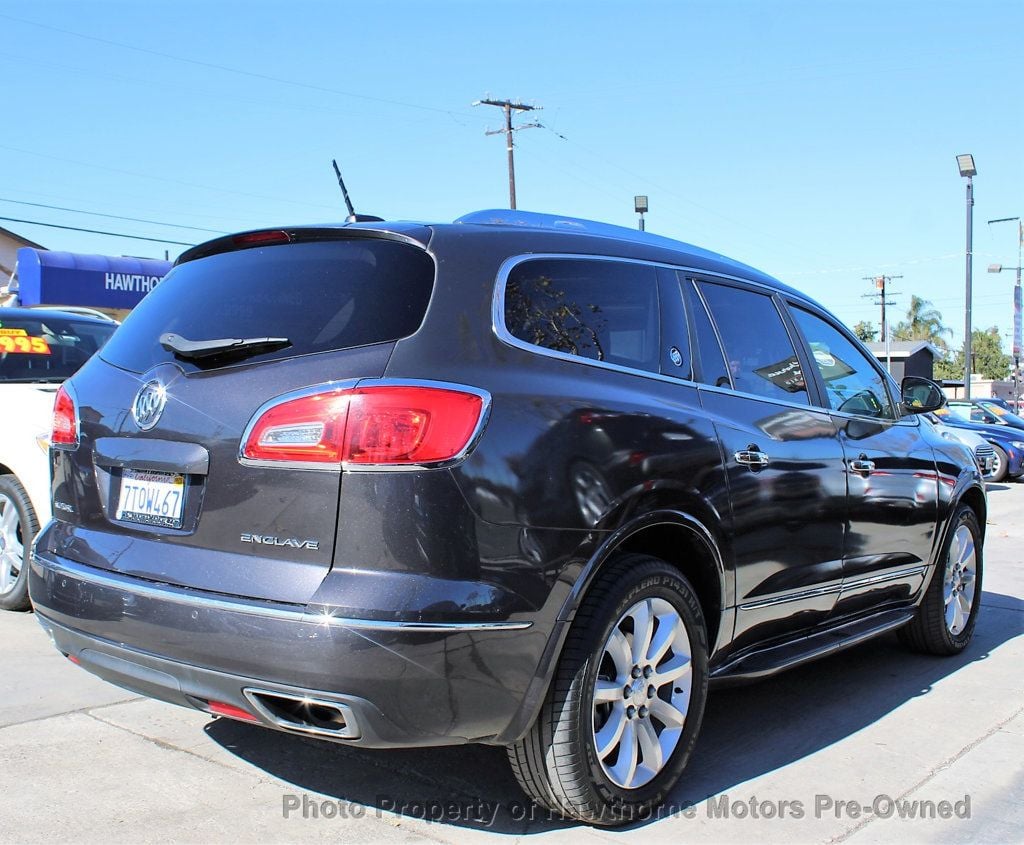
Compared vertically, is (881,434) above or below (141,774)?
above

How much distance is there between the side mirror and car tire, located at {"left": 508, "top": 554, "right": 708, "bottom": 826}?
2424 mm

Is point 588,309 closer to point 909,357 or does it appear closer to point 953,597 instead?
point 953,597

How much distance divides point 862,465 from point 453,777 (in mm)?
2214

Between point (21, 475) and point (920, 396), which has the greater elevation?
point (920, 396)

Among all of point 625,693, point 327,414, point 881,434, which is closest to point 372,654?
point 327,414

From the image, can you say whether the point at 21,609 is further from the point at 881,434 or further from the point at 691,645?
the point at 881,434

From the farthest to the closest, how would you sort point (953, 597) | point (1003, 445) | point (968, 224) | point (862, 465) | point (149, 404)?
1. point (968, 224)
2. point (1003, 445)
3. point (953, 597)
4. point (862, 465)
5. point (149, 404)

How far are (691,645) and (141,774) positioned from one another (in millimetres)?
1891

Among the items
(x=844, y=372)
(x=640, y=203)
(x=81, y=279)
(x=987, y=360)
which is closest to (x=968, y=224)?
(x=640, y=203)

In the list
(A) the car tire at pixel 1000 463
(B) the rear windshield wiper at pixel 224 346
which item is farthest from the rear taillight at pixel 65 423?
(A) the car tire at pixel 1000 463

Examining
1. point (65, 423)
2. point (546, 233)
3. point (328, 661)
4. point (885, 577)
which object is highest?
point (546, 233)

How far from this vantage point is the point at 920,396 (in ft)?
17.2

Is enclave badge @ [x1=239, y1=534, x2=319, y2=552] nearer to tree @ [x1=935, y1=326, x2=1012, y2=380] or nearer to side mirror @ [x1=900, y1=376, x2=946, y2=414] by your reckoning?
side mirror @ [x1=900, y1=376, x2=946, y2=414]

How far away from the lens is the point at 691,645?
11.1 ft
